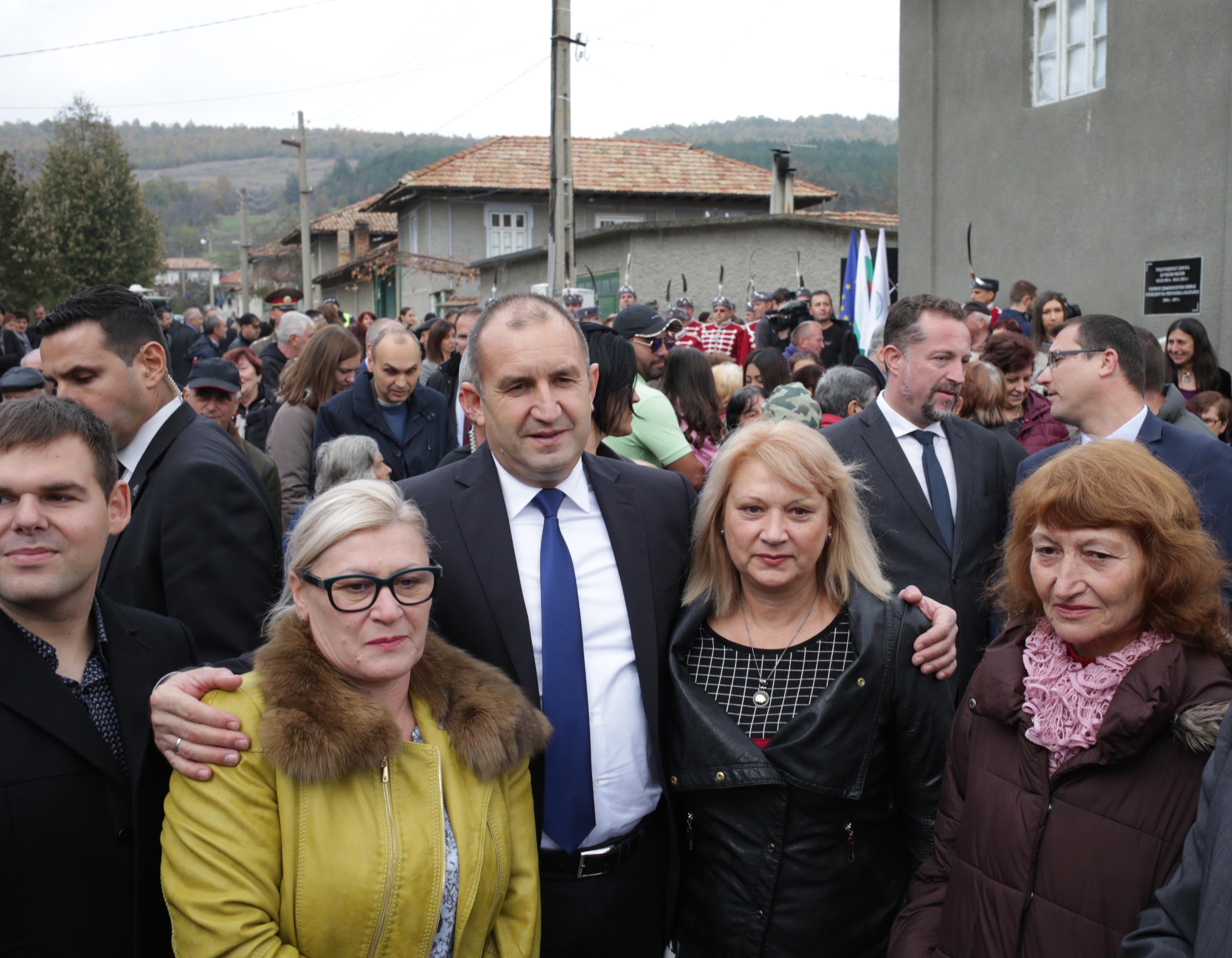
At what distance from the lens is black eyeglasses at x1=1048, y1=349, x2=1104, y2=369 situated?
13.4ft

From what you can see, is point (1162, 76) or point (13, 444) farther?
point (1162, 76)

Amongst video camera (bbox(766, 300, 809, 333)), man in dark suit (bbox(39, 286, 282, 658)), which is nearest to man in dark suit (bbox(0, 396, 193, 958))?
man in dark suit (bbox(39, 286, 282, 658))

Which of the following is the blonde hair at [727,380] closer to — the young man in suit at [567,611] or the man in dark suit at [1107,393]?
the man in dark suit at [1107,393]

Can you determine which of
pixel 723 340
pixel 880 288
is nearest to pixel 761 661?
pixel 723 340

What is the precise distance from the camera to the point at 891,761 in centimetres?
269

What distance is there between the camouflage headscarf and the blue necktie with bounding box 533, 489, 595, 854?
2.68 meters

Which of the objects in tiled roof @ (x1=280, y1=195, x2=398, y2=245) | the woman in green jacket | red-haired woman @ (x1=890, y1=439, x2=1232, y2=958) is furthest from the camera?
tiled roof @ (x1=280, y1=195, x2=398, y2=245)

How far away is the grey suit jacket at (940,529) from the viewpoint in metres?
3.97

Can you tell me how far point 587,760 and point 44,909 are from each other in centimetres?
123

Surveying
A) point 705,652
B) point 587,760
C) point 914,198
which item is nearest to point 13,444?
point 587,760

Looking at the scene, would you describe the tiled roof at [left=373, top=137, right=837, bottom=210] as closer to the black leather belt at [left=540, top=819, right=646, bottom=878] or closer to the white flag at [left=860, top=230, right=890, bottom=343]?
the white flag at [left=860, top=230, right=890, bottom=343]

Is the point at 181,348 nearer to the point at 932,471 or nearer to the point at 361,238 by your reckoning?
the point at 932,471

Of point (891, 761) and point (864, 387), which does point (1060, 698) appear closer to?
point (891, 761)

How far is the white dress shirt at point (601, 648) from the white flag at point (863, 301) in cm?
895
